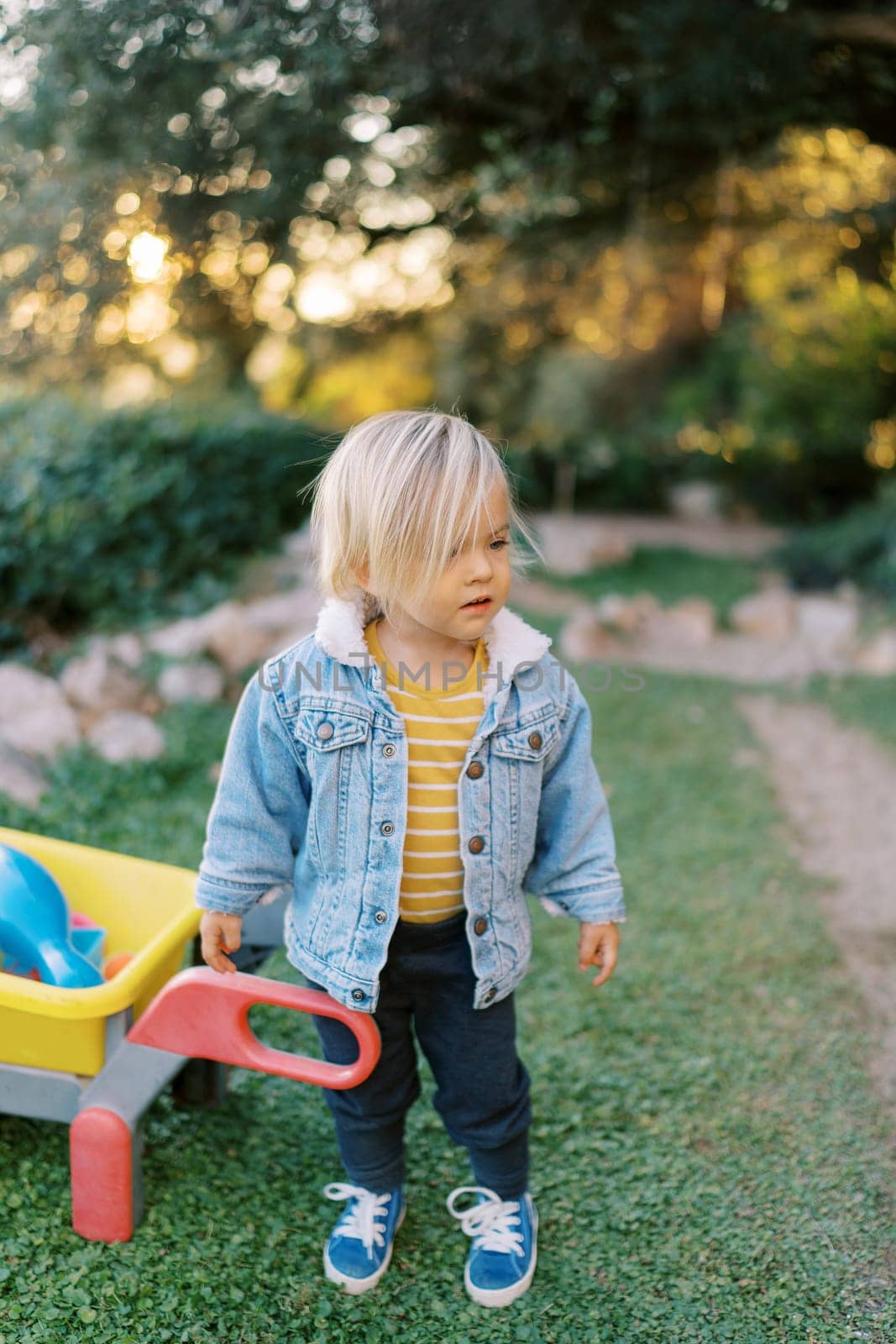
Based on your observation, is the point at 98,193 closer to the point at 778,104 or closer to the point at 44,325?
the point at 44,325

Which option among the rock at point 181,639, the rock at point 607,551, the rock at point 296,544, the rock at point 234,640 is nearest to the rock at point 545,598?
the rock at point 607,551

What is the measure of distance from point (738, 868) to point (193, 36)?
4423 mm

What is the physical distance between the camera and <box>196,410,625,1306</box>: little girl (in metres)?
1.48

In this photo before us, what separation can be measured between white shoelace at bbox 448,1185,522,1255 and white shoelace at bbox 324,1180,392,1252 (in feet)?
0.45

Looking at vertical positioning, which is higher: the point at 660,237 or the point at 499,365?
the point at 660,237

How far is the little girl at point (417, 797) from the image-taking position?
58.4 inches

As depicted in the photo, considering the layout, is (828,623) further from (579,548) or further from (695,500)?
(695,500)

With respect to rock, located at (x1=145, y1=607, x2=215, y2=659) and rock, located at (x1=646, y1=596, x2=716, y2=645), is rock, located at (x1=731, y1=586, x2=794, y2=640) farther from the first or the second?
rock, located at (x1=145, y1=607, x2=215, y2=659)

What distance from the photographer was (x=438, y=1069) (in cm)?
173

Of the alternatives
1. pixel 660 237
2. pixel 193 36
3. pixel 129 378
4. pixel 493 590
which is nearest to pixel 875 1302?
pixel 493 590

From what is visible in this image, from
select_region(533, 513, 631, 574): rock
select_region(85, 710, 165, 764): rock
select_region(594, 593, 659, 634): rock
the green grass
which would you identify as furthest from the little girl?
select_region(533, 513, 631, 574): rock

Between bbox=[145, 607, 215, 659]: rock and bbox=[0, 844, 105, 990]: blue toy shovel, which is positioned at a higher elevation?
bbox=[0, 844, 105, 990]: blue toy shovel

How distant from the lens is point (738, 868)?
130 inches

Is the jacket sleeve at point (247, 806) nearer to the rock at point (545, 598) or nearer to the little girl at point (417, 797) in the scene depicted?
the little girl at point (417, 797)
